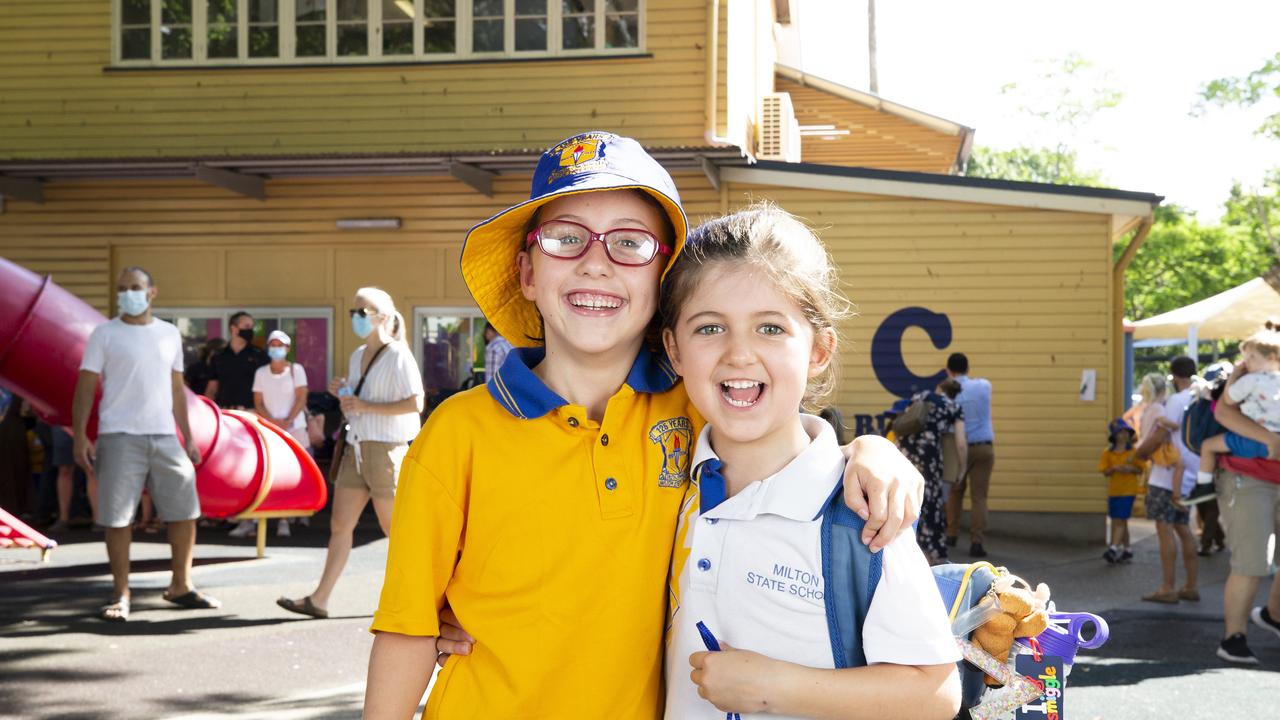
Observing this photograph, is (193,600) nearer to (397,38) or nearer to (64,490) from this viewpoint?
(64,490)

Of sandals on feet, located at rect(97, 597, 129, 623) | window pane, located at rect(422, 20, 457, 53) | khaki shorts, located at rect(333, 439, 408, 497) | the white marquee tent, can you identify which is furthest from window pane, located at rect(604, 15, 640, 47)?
the white marquee tent

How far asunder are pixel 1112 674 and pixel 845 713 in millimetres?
5576

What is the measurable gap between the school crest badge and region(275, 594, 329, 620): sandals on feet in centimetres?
611

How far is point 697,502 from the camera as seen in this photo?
220 cm

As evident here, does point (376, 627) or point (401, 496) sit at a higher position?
point (401, 496)

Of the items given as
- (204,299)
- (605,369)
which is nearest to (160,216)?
(204,299)

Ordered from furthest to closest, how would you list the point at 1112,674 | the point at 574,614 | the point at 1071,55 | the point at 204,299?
the point at 1071,55 → the point at 204,299 → the point at 1112,674 → the point at 574,614

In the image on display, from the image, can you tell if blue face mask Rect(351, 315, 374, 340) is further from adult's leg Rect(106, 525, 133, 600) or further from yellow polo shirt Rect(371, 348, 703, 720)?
yellow polo shirt Rect(371, 348, 703, 720)

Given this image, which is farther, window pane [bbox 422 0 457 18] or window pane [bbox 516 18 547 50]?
window pane [bbox 422 0 457 18]

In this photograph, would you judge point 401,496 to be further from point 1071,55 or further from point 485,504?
point 1071,55

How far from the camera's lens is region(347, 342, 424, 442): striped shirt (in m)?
7.54

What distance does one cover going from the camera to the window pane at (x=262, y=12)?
14.5 meters

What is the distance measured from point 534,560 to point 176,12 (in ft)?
47.5

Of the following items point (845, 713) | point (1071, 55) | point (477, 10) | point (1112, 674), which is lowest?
point (1112, 674)
